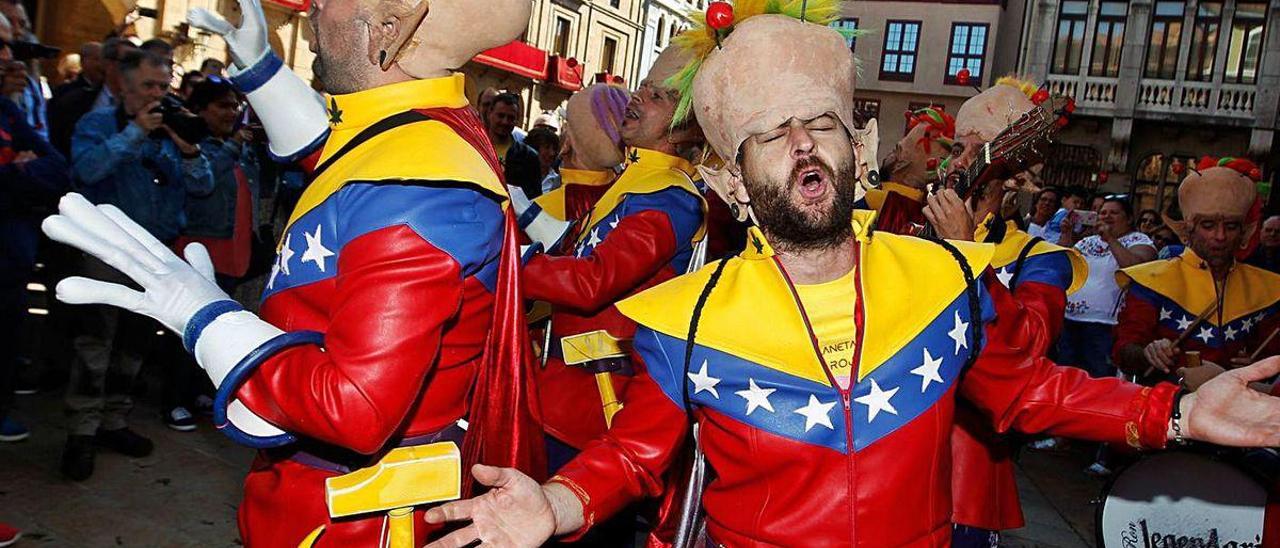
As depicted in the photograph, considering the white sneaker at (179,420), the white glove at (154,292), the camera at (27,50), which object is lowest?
the white sneaker at (179,420)

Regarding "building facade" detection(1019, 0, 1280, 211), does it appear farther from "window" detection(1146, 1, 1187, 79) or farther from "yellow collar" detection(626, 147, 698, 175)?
"yellow collar" detection(626, 147, 698, 175)

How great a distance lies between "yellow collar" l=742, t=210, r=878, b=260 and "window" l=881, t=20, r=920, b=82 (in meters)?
31.6

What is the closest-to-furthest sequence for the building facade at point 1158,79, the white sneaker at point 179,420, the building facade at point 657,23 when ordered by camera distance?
the white sneaker at point 179,420
the building facade at point 1158,79
the building facade at point 657,23

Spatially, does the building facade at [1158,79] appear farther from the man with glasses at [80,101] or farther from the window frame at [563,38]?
the man with glasses at [80,101]

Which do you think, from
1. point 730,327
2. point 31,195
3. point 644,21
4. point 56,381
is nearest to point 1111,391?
point 730,327

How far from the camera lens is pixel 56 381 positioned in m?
6.20

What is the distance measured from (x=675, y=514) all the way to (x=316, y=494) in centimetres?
94

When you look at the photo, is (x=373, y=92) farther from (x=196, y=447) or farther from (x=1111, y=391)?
(x=196, y=447)

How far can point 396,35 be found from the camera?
6.71 feet

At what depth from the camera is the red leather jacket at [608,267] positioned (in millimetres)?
3385

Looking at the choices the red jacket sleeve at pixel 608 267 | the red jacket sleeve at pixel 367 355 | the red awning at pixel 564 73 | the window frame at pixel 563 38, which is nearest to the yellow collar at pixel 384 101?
the red jacket sleeve at pixel 367 355

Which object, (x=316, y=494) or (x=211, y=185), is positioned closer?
(x=316, y=494)

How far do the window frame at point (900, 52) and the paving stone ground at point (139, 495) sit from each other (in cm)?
2782

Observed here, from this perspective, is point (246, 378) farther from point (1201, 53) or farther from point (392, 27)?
point (1201, 53)
